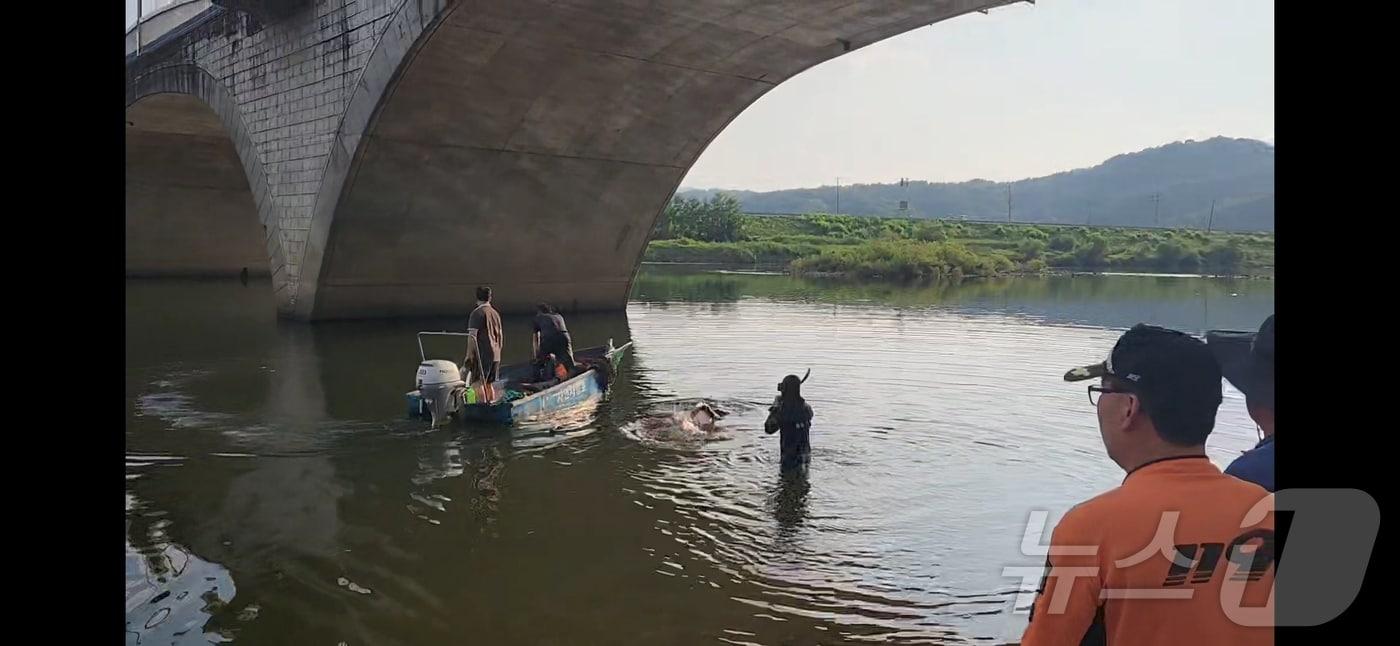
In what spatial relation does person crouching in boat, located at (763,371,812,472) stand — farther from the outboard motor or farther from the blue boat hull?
the outboard motor

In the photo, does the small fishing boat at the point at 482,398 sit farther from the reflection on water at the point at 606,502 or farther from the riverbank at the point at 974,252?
the riverbank at the point at 974,252

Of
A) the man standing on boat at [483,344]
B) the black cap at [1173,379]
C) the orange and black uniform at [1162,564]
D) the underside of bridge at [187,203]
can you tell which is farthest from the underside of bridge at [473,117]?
the orange and black uniform at [1162,564]

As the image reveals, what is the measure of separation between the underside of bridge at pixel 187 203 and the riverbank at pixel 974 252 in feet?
82.4

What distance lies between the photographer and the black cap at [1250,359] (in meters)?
2.93

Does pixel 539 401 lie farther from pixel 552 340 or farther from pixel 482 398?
pixel 552 340

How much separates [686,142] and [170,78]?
43.6ft

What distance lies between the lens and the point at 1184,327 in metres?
23.9

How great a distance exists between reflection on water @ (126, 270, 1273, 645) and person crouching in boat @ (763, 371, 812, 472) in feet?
0.86

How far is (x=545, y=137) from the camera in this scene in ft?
70.5

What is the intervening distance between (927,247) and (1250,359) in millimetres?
48903

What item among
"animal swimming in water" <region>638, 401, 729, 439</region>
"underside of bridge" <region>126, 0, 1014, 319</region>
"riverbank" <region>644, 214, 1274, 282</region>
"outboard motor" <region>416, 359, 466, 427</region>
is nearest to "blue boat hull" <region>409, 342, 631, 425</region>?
"outboard motor" <region>416, 359, 466, 427</region>

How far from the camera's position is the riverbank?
163 feet
